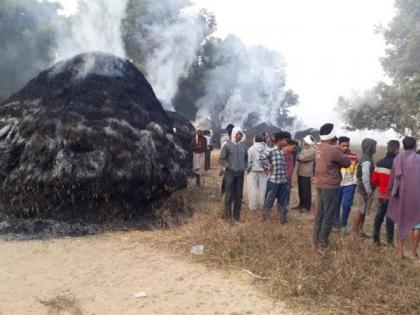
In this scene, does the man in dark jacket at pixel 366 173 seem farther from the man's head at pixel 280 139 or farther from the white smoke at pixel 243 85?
the white smoke at pixel 243 85

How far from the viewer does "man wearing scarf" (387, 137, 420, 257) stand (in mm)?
5645

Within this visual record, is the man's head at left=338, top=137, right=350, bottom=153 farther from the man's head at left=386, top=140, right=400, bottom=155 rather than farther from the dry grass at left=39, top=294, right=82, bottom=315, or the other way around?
the dry grass at left=39, top=294, right=82, bottom=315

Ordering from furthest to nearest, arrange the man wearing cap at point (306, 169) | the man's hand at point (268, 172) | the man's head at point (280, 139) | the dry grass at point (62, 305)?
the man wearing cap at point (306, 169) → the man's head at point (280, 139) → the man's hand at point (268, 172) → the dry grass at point (62, 305)

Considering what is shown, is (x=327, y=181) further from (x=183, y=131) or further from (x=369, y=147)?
(x=183, y=131)

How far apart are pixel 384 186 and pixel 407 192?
0.52 metres

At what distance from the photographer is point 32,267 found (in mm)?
5215

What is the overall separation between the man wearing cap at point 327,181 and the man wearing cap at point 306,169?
314 centimetres

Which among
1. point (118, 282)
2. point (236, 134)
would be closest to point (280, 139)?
point (236, 134)

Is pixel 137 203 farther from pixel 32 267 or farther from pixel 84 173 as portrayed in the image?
pixel 32 267

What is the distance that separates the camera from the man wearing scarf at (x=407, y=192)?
564cm

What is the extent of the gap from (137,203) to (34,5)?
2399cm

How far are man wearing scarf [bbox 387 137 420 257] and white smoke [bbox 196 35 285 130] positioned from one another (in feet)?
86.3

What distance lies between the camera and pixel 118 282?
473cm

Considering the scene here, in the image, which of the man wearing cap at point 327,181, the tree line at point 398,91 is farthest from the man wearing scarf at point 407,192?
the tree line at point 398,91
